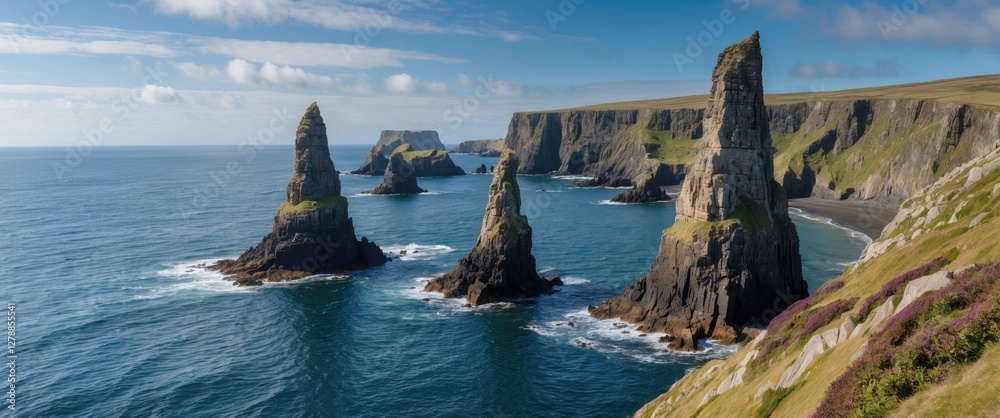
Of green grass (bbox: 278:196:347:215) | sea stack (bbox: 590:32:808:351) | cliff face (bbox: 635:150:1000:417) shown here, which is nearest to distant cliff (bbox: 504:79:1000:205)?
sea stack (bbox: 590:32:808:351)

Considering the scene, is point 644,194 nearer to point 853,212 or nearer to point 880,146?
point 853,212

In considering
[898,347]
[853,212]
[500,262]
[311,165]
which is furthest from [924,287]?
[853,212]

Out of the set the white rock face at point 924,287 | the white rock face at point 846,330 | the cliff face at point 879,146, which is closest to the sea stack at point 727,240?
the white rock face at point 846,330

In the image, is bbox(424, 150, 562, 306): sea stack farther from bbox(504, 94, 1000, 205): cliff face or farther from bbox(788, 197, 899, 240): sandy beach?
bbox(504, 94, 1000, 205): cliff face

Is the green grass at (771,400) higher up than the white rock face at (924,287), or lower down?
lower down

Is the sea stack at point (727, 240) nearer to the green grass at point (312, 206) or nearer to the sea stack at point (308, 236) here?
the sea stack at point (308, 236)

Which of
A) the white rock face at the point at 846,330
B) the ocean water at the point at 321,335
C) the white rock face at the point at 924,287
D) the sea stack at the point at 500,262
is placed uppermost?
the white rock face at the point at 924,287

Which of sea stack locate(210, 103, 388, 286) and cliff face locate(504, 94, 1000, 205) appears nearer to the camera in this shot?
sea stack locate(210, 103, 388, 286)
